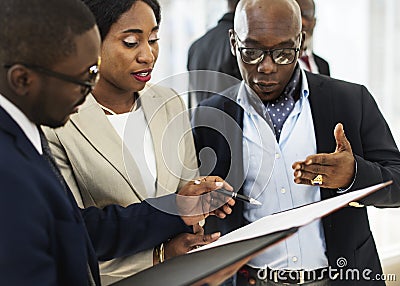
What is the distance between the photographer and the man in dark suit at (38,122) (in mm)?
766

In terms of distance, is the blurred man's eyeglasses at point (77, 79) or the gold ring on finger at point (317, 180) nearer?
the blurred man's eyeglasses at point (77, 79)

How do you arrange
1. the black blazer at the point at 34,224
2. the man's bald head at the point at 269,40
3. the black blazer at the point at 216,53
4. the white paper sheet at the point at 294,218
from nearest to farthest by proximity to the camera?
the black blazer at the point at 34,224 → the white paper sheet at the point at 294,218 → the man's bald head at the point at 269,40 → the black blazer at the point at 216,53

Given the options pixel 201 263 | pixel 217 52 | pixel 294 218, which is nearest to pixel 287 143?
pixel 294 218

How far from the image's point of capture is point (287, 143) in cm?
141

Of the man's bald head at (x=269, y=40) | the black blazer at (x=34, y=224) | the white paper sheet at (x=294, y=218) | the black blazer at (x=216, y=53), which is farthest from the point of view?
the black blazer at (x=216, y=53)

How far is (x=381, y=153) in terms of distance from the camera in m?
1.40

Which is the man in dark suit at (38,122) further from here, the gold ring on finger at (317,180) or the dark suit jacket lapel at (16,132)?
the gold ring on finger at (317,180)

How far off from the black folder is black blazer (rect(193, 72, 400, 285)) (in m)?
0.42

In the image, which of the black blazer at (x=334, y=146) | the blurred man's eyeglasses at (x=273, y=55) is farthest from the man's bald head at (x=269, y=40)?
the black blazer at (x=334, y=146)

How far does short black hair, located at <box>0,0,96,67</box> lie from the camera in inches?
31.1

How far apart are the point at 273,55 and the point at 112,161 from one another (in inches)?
16.5

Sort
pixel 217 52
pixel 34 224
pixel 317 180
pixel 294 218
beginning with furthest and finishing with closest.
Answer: pixel 217 52
pixel 317 180
pixel 294 218
pixel 34 224

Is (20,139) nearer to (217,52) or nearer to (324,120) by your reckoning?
(324,120)

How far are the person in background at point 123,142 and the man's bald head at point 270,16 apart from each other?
20 cm
